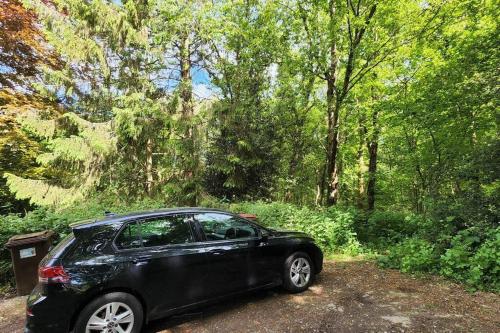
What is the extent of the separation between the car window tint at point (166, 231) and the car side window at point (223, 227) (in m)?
0.24

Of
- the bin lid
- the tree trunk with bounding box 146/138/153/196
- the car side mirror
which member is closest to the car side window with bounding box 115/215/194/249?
the car side mirror

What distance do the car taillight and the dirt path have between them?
4.38 ft

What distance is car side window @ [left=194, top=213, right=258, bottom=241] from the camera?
4301 mm

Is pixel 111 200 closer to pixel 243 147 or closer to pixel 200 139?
pixel 200 139

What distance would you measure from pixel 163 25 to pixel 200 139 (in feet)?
16.0

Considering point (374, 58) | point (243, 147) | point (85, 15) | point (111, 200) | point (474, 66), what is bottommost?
point (111, 200)

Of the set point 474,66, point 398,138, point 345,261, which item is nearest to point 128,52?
point 345,261

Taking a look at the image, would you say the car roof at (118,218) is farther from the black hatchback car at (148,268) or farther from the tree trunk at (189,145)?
the tree trunk at (189,145)

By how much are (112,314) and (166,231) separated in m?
1.12

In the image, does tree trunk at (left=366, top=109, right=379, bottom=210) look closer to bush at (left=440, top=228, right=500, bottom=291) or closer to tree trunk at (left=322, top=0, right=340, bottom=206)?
tree trunk at (left=322, top=0, right=340, bottom=206)

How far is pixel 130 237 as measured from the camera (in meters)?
3.78

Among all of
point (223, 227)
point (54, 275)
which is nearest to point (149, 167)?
point (223, 227)

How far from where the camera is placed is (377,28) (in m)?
10.3

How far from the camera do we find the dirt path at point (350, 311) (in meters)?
3.77
